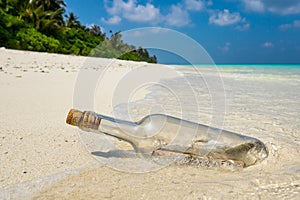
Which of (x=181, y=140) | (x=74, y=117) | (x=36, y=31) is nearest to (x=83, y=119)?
(x=74, y=117)

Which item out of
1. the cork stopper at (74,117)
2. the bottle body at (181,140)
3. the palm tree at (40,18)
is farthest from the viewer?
the palm tree at (40,18)

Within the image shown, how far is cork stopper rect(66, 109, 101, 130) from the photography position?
1214 millimetres

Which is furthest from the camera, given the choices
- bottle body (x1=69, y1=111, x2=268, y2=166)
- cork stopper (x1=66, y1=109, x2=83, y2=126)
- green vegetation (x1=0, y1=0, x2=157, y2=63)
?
green vegetation (x1=0, y1=0, x2=157, y2=63)

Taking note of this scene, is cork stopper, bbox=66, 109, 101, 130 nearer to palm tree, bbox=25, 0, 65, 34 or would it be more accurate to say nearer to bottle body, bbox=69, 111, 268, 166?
bottle body, bbox=69, 111, 268, 166

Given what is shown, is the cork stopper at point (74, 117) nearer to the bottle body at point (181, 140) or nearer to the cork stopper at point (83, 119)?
the cork stopper at point (83, 119)

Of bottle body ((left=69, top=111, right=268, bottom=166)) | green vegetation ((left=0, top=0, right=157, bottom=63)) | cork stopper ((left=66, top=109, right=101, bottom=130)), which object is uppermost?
green vegetation ((left=0, top=0, right=157, bottom=63))

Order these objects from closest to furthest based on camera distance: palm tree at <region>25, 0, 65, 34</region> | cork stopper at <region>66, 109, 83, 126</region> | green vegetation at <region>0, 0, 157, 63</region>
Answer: cork stopper at <region>66, 109, 83, 126</region>, green vegetation at <region>0, 0, 157, 63</region>, palm tree at <region>25, 0, 65, 34</region>

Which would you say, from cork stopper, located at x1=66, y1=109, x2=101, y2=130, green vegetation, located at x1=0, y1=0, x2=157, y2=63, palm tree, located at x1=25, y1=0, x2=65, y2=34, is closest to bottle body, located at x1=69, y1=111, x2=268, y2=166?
cork stopper, located at x1=66, y1=109, x2=101, y2=130

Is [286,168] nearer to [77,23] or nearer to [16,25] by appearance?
[16,25]

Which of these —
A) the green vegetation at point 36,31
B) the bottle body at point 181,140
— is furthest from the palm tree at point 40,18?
the bottle body at point 181,140

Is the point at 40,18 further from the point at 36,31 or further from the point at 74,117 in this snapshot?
the point at 74,117

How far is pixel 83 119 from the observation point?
1.22 meters

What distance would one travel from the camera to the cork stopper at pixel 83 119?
3.98 ft

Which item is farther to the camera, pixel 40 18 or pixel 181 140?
pixel 40 18
